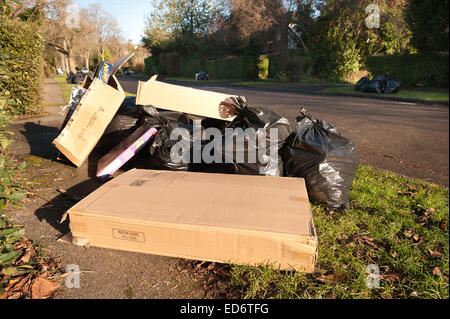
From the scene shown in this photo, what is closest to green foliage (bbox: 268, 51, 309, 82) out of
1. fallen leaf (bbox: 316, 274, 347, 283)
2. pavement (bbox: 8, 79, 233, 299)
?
pavement (bbox: 8, 79, 233, 299)

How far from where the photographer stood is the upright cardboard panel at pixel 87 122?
2.54 metres

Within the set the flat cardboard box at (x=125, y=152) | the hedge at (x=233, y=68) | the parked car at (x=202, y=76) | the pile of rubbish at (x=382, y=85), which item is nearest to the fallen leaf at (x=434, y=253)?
the flat cardboard box at (x=125, y=152)

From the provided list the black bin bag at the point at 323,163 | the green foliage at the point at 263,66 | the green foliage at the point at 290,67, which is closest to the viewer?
the black bin bag at the point at 323,163

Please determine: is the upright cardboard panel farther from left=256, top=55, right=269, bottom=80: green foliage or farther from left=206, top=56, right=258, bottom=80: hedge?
left=256, top=55, right=269, bottom=80: green foliage

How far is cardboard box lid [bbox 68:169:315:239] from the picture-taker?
1.44 meters

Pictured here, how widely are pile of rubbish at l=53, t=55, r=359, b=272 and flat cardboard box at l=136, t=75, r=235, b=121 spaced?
0.01m

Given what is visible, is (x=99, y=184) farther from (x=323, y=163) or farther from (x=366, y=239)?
(x=366, y=239)

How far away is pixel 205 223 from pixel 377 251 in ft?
3.71

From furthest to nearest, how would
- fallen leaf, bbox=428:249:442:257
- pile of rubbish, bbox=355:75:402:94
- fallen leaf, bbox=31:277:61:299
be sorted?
pile of rubbish, bbox=355:75:402:94 < fallen leaf, bbox=428:249:442:257 < fallen leaf, bbox=31:277:61:299

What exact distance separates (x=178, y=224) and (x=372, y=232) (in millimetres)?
1373

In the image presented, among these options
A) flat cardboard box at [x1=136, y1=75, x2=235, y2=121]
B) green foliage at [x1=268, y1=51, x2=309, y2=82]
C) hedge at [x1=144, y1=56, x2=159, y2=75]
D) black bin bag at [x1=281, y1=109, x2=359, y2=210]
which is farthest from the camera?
hedge at [x1=144, y1=56, x2=159, y2=75]

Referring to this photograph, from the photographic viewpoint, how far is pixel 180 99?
2.79 metres

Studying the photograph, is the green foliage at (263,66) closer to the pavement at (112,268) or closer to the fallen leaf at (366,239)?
the pavement at (112,268)
